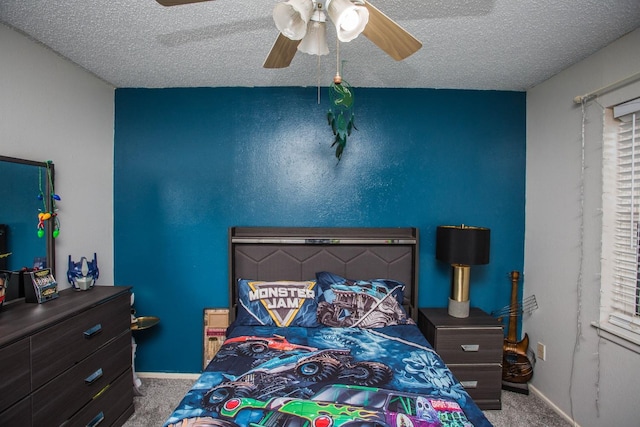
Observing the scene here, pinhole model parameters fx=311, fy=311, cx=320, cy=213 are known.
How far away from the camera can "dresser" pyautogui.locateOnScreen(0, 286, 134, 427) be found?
151 centimetres

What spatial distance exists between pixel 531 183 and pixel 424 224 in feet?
3.32

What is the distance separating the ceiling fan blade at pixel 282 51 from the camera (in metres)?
1.40

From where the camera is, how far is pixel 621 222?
2068mm

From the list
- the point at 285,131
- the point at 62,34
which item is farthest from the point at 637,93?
the point at 62,34

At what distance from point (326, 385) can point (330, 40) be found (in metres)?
2.02

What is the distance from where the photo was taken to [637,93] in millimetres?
1890

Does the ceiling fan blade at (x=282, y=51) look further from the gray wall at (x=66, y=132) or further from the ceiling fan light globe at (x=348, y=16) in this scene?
the gray wall at (x=66, y=132)

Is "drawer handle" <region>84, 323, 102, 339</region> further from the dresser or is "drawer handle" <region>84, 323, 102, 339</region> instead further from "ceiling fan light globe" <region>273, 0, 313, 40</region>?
"ceiling fan light globe" <region>273, 0, 313, 40</region>

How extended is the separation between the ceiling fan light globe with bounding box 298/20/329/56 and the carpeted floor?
2634 millimetres

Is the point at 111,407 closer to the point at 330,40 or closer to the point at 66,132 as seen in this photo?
the point at 66,132

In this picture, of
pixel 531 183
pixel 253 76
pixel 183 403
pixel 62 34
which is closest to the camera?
pixel 183 403

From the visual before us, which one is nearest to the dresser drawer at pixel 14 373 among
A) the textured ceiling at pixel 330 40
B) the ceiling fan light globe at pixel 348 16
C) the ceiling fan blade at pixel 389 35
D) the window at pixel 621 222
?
the textured ceiling at pixel 330 40

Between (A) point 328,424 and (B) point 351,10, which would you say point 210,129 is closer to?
(B) point 351,10

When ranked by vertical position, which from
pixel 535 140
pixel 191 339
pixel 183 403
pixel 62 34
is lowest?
pixel 191 339
